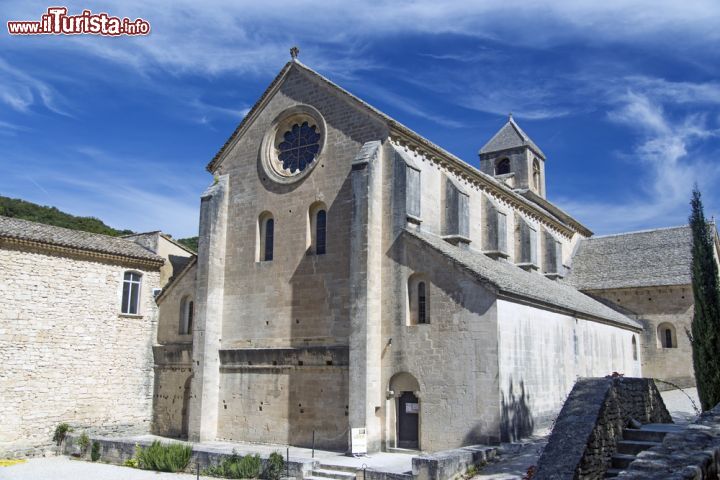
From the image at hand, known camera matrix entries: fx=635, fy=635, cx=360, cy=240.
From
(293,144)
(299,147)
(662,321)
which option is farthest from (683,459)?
(662,321)

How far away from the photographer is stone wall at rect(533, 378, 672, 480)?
35.1 ft

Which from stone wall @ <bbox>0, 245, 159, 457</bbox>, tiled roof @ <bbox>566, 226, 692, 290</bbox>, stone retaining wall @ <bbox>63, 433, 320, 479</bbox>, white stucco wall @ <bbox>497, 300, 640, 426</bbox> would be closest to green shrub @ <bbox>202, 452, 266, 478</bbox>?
stone retaining wall @ <bbox>63, 433, 320, 479</bbox>

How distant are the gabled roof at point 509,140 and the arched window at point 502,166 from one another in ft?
2.88

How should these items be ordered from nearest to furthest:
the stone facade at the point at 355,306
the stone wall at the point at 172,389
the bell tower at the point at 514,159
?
the stone facade at the point at 355,306
the stone wall at the point at 172,389
the bell tower at the point at 514,159

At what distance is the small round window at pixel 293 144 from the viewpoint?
2462 centimetres

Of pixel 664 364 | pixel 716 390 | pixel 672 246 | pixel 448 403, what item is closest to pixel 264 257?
pixel 448 403

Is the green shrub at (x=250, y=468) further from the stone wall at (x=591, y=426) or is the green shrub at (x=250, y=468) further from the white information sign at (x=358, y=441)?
the stone wall at (x=591, y=426)

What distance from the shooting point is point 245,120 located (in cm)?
2677

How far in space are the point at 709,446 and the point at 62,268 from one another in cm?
2272

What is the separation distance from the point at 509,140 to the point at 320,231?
26.5m

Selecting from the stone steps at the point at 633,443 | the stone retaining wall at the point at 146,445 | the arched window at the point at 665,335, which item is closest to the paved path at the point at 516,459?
the stone steps at the point at 633,443

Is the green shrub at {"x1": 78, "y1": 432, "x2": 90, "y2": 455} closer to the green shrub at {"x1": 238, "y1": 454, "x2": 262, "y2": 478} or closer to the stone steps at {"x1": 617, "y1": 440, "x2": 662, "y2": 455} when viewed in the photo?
the green shrub at {"x1": 238, "y1": 454, "x2": 262, "y2": 478}

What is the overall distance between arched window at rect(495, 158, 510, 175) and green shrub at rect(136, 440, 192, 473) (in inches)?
1291

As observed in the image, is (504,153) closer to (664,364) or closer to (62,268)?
(664,364)
